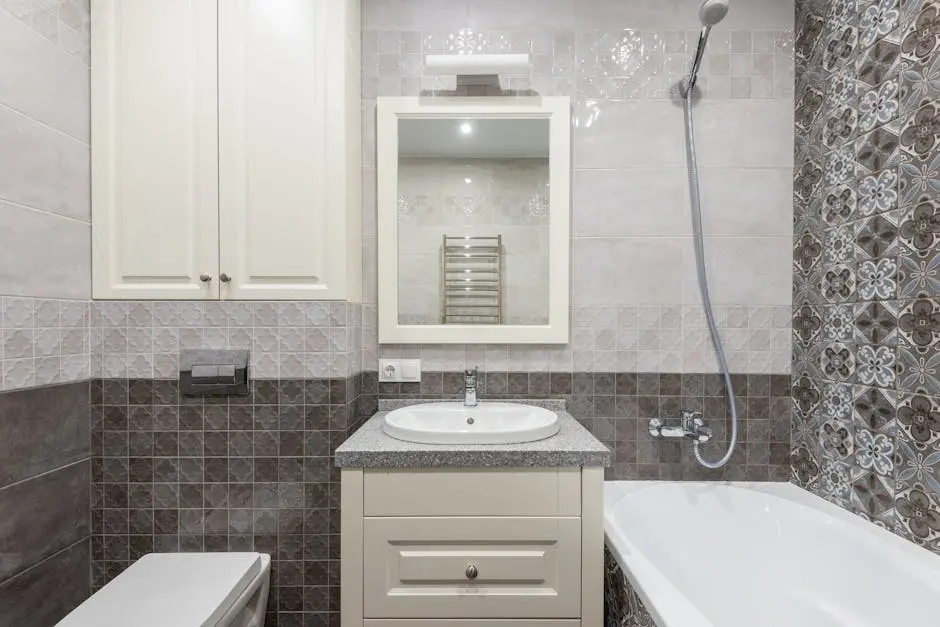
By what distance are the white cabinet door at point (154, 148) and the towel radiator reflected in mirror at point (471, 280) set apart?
0.76m

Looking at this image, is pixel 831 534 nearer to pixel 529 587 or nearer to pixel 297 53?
pixel 529 587

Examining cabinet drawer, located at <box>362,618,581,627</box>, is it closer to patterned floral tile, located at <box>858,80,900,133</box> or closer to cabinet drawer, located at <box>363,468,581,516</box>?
cabinet drawer, located at <box>363,468,581,516</box>

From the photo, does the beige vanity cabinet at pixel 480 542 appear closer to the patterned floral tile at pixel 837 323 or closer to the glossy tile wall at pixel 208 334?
the glossy tile wall at pixel 208 334

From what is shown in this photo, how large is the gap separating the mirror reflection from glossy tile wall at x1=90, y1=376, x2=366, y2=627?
1.72 ft

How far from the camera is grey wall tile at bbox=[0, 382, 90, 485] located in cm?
117

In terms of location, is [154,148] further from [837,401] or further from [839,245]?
[837,401]

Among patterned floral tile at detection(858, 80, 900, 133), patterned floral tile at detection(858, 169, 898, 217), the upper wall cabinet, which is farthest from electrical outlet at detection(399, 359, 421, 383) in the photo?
patterned floral tile at detection(858, 80, 900, 133)

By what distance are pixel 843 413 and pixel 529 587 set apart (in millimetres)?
1129

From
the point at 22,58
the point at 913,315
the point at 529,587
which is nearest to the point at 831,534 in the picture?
the point at 913,315

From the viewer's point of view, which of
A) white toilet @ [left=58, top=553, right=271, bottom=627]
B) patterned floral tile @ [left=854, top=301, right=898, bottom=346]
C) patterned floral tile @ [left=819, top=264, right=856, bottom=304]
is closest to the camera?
white toilet @ [left=58, top=553, right=271, bottom=627]

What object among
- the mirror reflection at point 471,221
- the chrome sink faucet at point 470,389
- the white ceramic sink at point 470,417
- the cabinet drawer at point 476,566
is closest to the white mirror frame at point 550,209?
the mirror reflection at point 471,221

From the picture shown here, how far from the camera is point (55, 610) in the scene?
1.31m

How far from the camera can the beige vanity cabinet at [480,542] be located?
1.22 m

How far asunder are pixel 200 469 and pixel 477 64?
5.29 ft
